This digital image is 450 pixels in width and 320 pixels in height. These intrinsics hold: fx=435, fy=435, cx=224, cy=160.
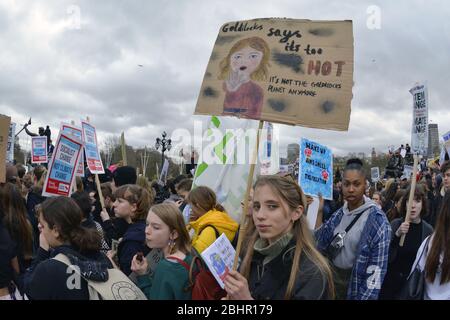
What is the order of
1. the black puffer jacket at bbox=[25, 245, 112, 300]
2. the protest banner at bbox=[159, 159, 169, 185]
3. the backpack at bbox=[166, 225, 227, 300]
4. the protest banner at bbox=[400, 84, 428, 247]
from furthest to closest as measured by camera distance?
the protest banner at bbox=[159, 159, 169, 185], the protest banner at bbox=[400, 84, 428, 247], the backpack at bbox=[166, 225, 227, 300], the black puffer jacket at bbox=[25, 245, 112, 300]

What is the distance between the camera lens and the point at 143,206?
15.3ft

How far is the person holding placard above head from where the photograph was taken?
242 centimetres

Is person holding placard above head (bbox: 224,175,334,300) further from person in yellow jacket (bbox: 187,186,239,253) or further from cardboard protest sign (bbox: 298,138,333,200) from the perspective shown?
cardboard protest sign (bbox: 298,138,333,200)

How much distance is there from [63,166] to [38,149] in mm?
6724

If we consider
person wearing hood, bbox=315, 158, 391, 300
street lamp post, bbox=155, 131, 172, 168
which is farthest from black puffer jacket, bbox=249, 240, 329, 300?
street lamp post, bbox=155, 131, 172, 168

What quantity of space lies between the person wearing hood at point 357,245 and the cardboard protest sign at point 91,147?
3.86 meters

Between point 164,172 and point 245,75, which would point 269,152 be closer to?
point 245,75

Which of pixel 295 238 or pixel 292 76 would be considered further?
pixel 292 76

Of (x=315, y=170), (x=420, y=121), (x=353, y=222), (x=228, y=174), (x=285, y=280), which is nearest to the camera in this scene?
(x=285, y=280)

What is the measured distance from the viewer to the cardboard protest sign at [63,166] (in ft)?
16.8

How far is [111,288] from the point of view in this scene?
2.79 meters

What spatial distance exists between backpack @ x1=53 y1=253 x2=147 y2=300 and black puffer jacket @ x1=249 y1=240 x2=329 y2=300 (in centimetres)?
81

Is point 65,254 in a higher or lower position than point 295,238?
lower

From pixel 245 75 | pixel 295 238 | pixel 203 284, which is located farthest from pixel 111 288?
pixel 245 75
